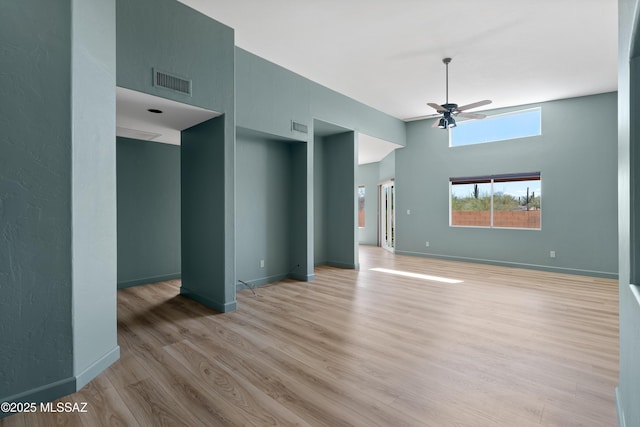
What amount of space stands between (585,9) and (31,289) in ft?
18.8

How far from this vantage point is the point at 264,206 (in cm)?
541

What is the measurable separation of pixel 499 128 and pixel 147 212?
741 cm

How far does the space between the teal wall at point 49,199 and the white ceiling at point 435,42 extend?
182 centimetres

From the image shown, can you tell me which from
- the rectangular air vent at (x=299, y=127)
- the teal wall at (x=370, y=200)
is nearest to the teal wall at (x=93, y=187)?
the rectangular air vent at (x=299, y=127)

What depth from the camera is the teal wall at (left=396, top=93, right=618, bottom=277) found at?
600cm

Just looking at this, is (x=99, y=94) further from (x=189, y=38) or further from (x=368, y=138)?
(x=368, y=138)

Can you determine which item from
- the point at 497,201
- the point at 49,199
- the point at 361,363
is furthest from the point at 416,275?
the point at 49,199

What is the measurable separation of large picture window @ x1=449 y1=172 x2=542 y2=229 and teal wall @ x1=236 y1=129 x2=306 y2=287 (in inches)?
168

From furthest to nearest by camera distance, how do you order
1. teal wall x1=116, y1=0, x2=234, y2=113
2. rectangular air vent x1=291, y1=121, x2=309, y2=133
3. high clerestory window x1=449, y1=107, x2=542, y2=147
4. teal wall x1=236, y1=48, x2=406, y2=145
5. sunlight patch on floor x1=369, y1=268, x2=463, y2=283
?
high clerestory window x1=449, y1=107, x2=542, y2=147, sunlight patch on floor x1=369, y1=268, x2=463, y2=283, rectangular air vent x1=291, y1=121, x2=309, y2=133, teal wall x1=236, y1=48, x2=406, y2=145, teal wall x1=116, y1=0, x2=234, y2=113

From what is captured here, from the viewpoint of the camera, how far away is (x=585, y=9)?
352cm

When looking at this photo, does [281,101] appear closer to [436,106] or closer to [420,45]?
[420,45]

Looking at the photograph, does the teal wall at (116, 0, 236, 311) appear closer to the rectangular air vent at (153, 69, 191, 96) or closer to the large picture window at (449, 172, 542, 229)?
the rectangular air vent at (153, 69, 191, 96)

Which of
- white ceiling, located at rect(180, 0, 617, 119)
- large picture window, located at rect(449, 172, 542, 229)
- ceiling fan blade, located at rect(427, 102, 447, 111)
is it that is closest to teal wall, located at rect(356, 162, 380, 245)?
large picture window, located at rect(449, 172, 542, 229)

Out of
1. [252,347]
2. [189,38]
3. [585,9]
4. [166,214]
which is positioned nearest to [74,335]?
[252,347]
